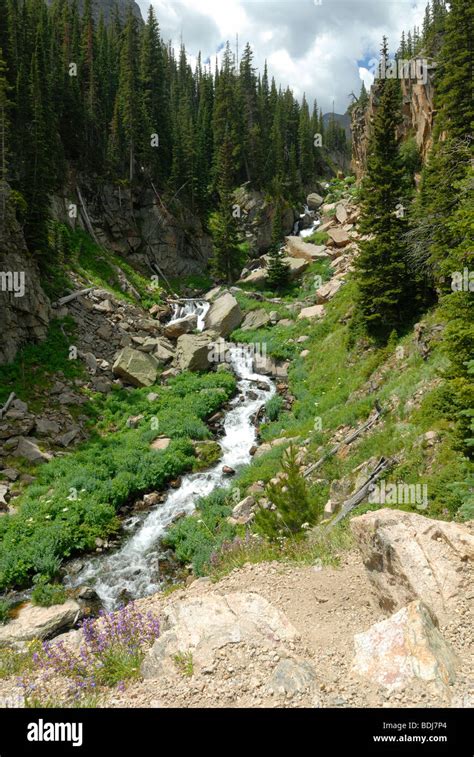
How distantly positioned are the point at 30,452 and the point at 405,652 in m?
16.8

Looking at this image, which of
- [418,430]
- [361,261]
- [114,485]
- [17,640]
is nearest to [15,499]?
[114,485]

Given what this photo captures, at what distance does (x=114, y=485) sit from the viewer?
16.0m

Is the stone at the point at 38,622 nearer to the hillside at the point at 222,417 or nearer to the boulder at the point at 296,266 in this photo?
the hillside at the point at 222,417

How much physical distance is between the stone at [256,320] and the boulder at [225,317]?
0.66 meters

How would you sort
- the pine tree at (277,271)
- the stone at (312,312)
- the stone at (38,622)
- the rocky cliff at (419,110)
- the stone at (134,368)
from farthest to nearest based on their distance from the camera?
the pine tree at (277,271) < the stone at (312,312) < the rocky cliff at (419,110) < the stone at (134,368) < the stone at (38,622)

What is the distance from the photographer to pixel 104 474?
16.7 metres

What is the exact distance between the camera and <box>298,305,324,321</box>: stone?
2997 cm

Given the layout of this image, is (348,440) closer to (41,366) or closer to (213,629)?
(213,629)

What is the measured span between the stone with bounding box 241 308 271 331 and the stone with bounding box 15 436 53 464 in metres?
19.1

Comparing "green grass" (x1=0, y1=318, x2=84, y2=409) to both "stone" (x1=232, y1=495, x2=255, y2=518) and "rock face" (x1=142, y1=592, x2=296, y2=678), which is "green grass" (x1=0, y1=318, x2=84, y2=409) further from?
"rock face" (x1=142, y1=592, x2=296, y2=678)

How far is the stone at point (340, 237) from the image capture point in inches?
1587

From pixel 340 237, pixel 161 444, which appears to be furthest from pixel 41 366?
pixel 340 237

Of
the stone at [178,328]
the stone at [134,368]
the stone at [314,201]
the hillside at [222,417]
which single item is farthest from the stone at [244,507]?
the stone at [314,201]
